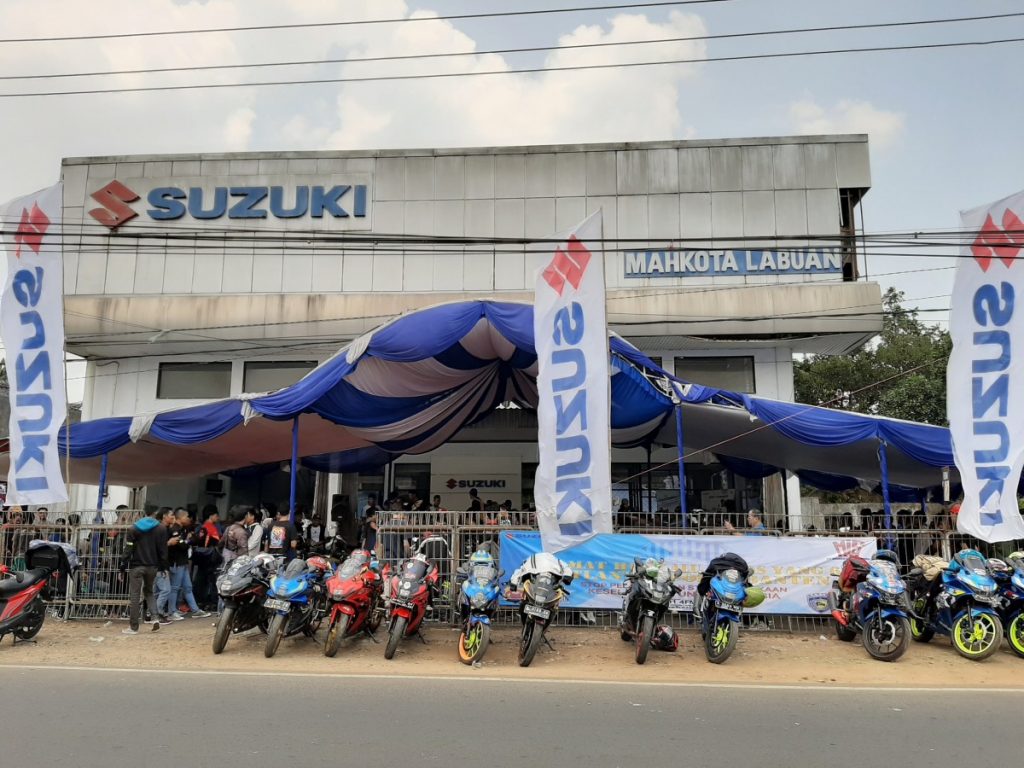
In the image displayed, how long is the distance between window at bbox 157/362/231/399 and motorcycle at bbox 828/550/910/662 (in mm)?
16571

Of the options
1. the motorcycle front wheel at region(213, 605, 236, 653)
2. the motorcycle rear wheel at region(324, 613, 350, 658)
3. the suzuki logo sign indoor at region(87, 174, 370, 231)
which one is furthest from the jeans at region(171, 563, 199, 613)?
the suzuki logo sign indoor at region(87, 174, 370, 231)

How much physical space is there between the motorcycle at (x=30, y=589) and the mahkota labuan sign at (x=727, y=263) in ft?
46.7

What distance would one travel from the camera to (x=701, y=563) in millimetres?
10656

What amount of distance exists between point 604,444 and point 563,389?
0.86 meters

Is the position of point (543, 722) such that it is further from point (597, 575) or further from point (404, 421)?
point (404, 421)

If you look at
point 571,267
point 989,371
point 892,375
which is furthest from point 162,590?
point 892,375

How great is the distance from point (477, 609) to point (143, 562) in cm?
506

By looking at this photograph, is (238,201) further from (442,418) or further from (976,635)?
(976,635)

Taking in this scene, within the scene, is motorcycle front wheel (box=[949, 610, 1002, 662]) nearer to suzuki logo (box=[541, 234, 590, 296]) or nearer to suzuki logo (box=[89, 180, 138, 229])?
A: suzuki logo (box=[541, 234, 590, 296])

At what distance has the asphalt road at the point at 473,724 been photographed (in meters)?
5.13

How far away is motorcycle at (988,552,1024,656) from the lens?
892 centimetres

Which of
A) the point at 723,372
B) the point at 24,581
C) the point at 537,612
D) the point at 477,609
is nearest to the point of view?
the point at 537,612

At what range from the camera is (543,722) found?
19.8 ft

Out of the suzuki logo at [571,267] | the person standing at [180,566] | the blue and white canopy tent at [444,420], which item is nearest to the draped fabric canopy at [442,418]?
the blue and white canopy tent at [444,420]
